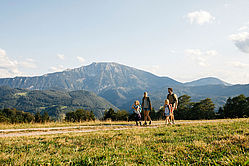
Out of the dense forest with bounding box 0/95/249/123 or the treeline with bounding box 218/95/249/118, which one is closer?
the treeline with bounding box 218/95/249/118

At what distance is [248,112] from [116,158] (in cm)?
5353

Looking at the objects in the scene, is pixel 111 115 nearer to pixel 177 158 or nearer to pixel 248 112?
pixel 248 112

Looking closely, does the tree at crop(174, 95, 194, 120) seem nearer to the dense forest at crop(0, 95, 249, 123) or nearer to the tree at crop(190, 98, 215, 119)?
the dense forest at crop(0, 95, 249, 123)

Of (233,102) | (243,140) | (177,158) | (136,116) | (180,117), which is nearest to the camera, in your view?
(177,158)

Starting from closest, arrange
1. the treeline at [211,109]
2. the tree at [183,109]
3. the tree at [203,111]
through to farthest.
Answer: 1. the treeline at [211,109]
2. the tree at [203,111]
3. the tree at [183,109]

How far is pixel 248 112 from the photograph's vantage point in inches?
1813

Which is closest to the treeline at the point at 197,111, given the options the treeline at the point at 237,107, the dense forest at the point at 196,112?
the dense forest at the point at 196,112

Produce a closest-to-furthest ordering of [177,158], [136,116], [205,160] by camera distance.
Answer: [205,160], [177,158], [136,116]

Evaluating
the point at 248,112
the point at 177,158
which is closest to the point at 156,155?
the point at 177,158

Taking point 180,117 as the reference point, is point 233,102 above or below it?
above

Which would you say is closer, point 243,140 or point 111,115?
point 243,140

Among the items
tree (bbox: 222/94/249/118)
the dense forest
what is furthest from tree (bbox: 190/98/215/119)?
tree (bbox: 222/94/249/118)

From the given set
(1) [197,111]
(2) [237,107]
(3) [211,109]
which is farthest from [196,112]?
(2) [237,107]

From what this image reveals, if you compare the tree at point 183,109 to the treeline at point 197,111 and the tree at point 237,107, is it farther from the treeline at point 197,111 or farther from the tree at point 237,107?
the tree at point 237,107
